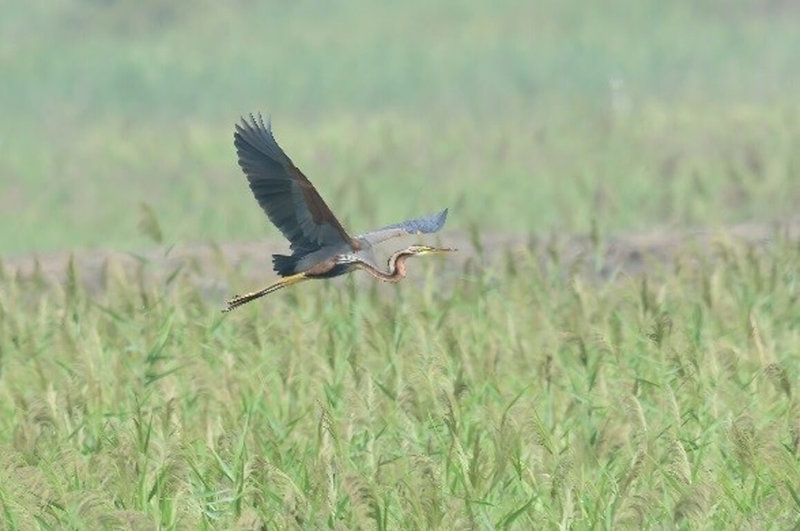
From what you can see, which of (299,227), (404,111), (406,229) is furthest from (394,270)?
(404,111)

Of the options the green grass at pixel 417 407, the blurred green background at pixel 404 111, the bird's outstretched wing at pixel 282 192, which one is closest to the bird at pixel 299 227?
the bird's outstretched wing at pixel 282 192

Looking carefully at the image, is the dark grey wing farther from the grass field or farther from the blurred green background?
the blurred green background

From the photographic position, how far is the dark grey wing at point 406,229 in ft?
18.5

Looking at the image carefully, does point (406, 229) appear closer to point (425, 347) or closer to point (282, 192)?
point (282, 192)

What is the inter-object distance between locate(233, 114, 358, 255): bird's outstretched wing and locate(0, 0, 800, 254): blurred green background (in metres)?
6.17

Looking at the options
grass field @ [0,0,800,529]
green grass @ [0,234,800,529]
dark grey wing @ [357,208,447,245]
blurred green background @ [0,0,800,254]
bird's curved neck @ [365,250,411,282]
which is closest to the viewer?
green grass @ [0,234,800,529]

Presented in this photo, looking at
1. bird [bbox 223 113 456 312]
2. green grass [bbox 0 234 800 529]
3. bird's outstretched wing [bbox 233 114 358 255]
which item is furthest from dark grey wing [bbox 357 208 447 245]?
green grass [bbox 0 234 800 529]

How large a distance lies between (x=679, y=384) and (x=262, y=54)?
60.7 feet

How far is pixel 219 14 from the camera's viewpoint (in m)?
28.8

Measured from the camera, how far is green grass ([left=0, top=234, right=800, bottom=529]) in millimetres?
5145

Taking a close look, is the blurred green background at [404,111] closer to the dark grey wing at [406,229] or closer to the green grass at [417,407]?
the green grass at [417,407]

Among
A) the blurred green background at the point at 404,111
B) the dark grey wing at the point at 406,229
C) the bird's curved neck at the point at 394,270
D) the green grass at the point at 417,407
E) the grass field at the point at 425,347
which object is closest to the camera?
the green grass at the point at 417,407

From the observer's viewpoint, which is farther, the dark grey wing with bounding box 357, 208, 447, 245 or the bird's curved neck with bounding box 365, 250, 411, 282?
the dark grey wing with bounding box 357, 208, 447, 245

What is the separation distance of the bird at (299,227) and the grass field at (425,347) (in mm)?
361
